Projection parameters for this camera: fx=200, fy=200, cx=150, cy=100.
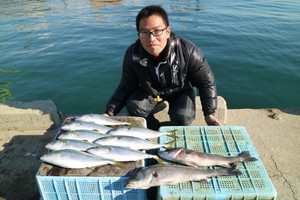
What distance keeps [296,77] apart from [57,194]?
7809 mm

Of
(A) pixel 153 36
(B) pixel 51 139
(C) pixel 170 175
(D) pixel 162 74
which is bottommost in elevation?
(B) pixel 51 139

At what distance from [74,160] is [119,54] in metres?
7.49

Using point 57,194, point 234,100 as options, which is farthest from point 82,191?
point 234,100

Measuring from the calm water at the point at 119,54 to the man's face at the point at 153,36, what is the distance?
3.60 m

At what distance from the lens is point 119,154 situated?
254cm

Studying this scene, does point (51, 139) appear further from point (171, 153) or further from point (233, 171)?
point (233, 171)

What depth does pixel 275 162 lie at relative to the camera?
3.28 meters

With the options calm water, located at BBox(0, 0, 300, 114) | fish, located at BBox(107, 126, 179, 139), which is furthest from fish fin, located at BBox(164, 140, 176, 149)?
calm water, located at BBox(0, 0, 300, 114)

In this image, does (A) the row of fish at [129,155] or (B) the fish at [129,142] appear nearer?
(A) the row of fish at [129,155]

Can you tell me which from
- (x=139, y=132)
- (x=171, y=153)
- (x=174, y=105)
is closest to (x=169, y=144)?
(x=171, y=153)

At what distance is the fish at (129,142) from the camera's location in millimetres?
2760

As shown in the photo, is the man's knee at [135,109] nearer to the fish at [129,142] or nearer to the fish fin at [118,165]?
the fish at [129,142]

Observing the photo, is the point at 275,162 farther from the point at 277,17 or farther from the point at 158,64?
the point at 277,17

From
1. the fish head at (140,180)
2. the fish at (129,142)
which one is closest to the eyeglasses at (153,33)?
the fish at (129,142)
